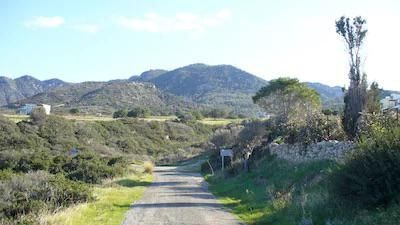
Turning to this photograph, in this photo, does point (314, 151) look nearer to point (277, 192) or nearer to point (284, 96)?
point (277, 192)

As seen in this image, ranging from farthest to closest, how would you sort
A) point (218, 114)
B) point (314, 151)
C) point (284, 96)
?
point (218, 114) < point (284, 96) < point (314, 151)

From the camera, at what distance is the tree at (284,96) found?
59.9m

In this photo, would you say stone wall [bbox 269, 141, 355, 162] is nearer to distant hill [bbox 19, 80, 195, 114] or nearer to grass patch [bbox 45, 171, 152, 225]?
grass patch [bbox 45, 171, 152, 225]

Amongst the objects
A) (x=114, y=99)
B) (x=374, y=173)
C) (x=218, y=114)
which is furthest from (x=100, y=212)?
(x=114, y=99)

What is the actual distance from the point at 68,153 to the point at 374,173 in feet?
170

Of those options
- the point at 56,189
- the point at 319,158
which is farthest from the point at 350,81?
the point at 56,189

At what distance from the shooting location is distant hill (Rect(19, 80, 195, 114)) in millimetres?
145875

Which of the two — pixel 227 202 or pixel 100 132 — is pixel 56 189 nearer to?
pixel 227 202

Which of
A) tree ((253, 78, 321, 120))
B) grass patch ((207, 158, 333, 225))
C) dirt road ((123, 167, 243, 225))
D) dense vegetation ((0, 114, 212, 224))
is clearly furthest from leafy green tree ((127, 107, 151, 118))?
dirt road ((123, 167, 243, 225))

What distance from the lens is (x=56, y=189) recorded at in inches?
907

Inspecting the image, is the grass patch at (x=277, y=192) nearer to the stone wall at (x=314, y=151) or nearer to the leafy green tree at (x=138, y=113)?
the stone wall at (x=314, y=151)

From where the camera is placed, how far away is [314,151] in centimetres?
2377

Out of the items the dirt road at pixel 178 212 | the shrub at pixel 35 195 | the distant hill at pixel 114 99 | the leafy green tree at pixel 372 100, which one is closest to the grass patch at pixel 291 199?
the dirt road at pixel 178 212

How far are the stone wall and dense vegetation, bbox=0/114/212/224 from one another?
9.39m
